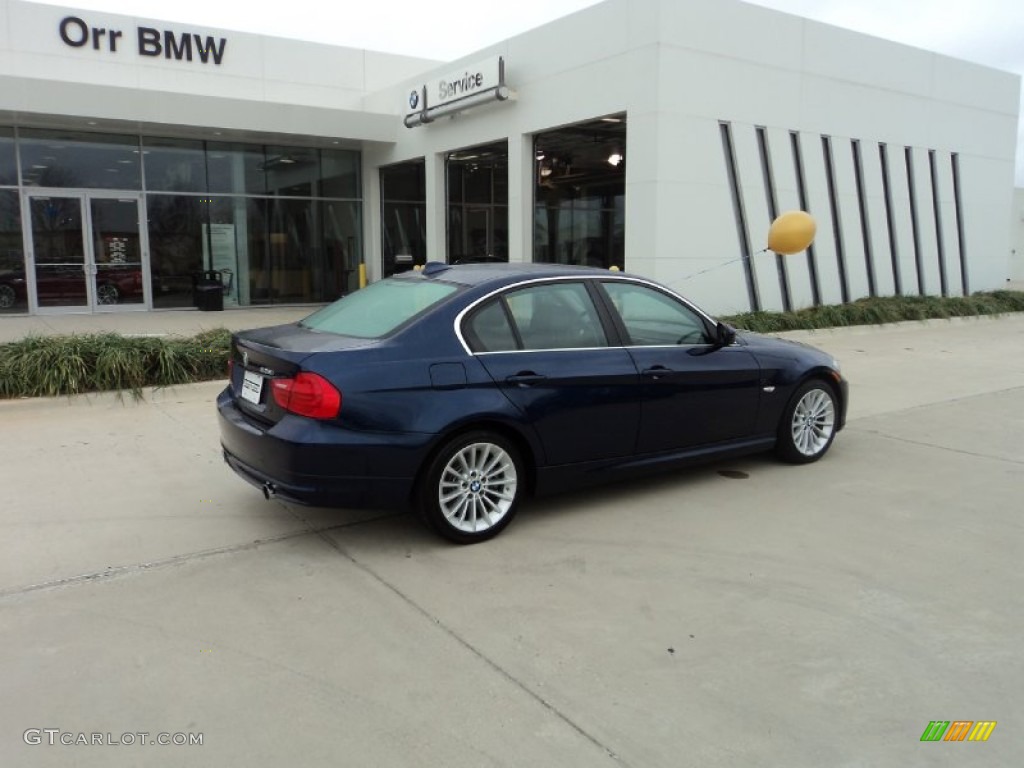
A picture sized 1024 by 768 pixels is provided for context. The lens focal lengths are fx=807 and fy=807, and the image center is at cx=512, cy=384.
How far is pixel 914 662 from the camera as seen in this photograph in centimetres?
333

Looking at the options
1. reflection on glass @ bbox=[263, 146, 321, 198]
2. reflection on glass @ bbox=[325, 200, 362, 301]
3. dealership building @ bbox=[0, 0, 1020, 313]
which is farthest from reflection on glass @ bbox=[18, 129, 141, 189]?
reflection on glass @ bbox=[325, 200, 362, 301]

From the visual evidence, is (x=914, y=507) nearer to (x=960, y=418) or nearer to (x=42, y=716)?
(x=960, y=418)

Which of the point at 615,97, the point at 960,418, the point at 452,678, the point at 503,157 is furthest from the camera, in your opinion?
the point at 503,157

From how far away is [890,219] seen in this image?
18.0 meters

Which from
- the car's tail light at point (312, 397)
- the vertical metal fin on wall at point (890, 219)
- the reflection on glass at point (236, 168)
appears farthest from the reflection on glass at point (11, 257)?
the vertical metal fin on wall at point (890, 219)

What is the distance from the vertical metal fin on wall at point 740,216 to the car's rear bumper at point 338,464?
11.8 m

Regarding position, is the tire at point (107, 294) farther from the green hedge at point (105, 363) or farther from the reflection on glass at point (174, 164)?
the green hedge at point (105, 363)

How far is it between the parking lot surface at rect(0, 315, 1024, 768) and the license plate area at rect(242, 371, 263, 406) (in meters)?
0.80

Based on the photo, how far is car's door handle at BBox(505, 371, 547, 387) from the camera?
15.1 ft

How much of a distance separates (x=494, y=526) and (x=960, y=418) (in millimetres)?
5662

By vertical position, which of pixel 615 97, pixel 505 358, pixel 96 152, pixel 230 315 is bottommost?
pixel 505 358

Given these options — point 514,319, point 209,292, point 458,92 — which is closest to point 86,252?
point 209,292

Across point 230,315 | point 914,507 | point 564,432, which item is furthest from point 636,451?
point 230,315

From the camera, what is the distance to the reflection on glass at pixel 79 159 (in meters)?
17.0
